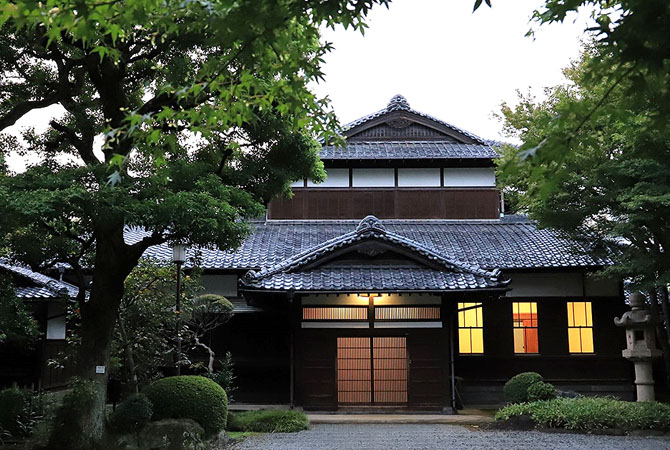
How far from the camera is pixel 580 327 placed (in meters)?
21.0

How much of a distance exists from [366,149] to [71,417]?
52.5 ft

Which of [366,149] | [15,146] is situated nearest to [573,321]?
[366,149]

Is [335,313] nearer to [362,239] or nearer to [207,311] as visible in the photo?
[362,239]

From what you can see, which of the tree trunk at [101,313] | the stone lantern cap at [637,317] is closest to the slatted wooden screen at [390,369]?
the stone lantern cap at [637,317]

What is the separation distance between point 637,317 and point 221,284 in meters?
11.8

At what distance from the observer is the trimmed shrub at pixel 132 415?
38.5ft

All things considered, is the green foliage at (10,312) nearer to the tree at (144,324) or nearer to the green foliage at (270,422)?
the tree at (144,324)

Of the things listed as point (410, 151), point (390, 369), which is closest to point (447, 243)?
point (410, 151)

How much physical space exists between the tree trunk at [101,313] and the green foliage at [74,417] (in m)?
0.20

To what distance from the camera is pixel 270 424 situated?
15.3m

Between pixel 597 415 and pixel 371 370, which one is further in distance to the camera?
pixel 371 370

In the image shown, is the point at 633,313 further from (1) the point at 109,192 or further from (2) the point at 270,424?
(1) the point at 109,192

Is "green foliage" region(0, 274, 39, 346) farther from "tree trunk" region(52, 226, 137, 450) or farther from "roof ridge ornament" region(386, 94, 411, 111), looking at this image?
"roof ridge ornament" region(386, 94, 411, 111)

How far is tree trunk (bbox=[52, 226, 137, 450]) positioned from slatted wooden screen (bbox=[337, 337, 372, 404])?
8218 millimetres
